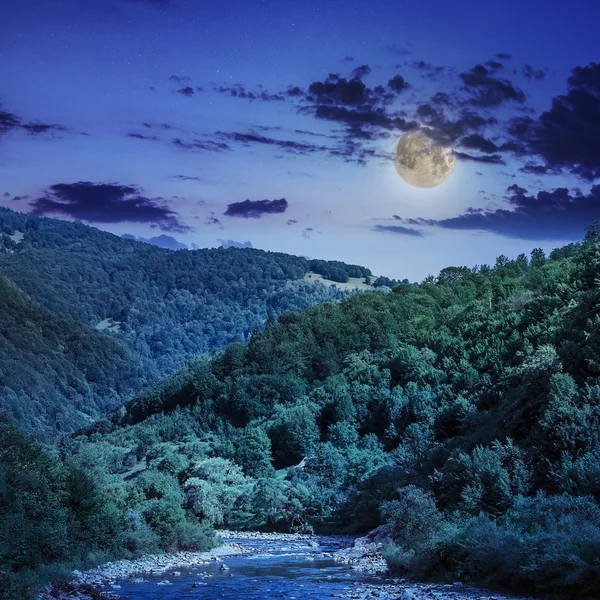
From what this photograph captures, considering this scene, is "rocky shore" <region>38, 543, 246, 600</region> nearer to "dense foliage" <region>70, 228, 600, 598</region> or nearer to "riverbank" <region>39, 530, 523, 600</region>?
"riverbank" <region>39, 530, 523, 600</region>

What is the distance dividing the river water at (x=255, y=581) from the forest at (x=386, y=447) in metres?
3.98

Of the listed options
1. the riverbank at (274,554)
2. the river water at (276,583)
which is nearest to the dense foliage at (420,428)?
the riverbank at (274,554)

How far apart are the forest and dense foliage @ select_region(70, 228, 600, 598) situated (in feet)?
0.63

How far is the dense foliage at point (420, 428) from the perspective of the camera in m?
38.4

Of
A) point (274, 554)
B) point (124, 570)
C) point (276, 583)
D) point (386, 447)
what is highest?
point (386, 447)

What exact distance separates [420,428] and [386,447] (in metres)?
13.0

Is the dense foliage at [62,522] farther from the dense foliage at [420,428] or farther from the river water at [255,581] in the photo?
the dense foliage at [420,428]

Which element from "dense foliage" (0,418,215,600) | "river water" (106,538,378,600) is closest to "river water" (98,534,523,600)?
"river water" (106,538,378,600)

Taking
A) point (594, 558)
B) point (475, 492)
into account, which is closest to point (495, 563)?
point (594, 558)

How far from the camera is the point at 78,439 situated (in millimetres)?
151375

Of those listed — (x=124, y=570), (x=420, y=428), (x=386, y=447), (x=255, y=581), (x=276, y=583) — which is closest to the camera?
(x=276, y=583)

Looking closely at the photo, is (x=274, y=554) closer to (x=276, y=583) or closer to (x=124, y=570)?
(x=124, y=570)

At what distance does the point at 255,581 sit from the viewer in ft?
148

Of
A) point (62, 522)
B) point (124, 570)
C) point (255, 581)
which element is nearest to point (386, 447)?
point (124, 570)
